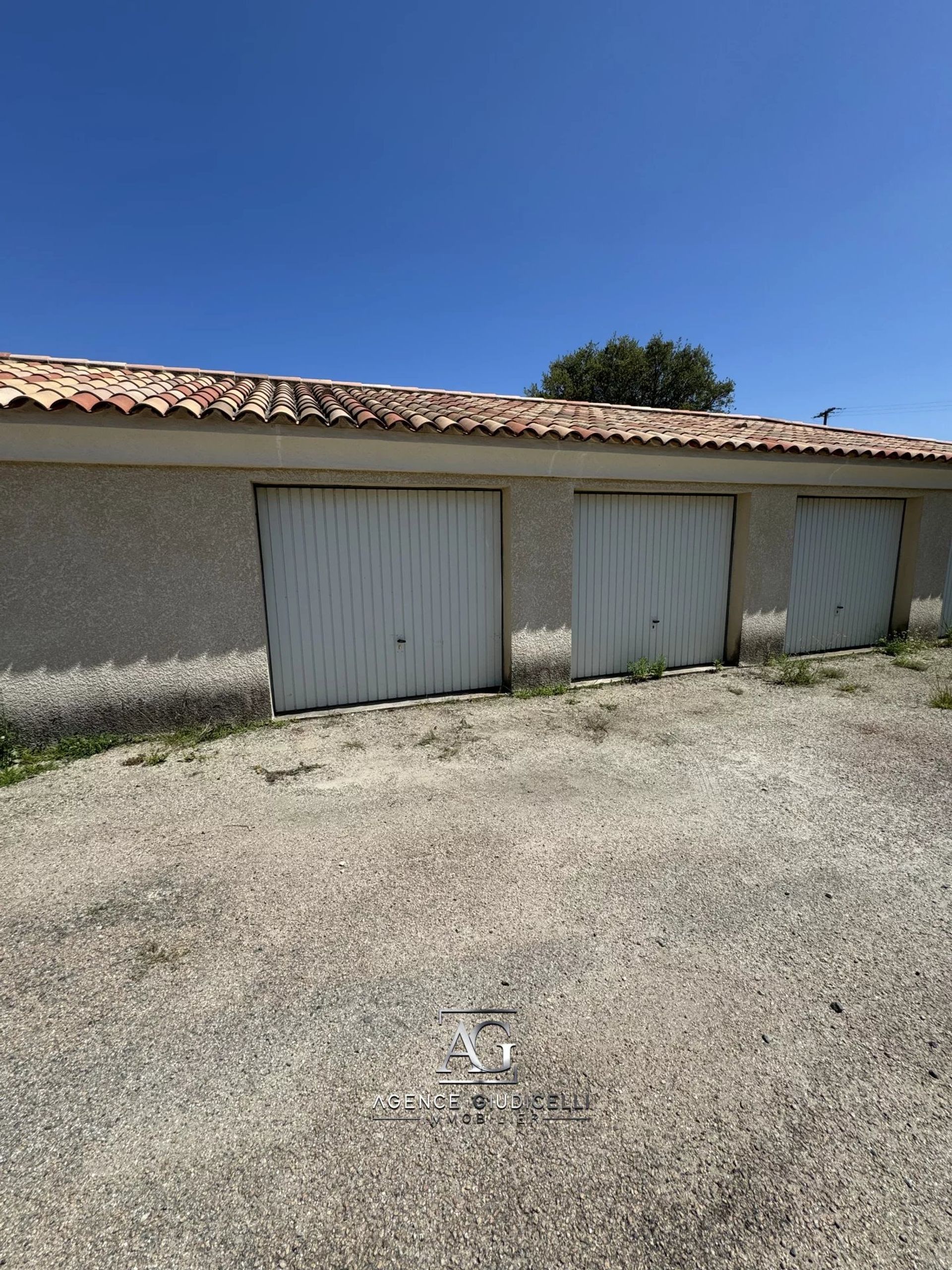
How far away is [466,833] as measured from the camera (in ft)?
10.9

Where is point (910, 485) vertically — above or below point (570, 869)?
above

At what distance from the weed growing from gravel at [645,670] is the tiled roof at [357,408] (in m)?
2.74

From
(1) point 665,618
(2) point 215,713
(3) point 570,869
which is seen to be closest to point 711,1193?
(3) point 570,869

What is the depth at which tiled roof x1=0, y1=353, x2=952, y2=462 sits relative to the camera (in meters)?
4.39

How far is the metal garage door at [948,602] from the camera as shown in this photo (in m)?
8.50

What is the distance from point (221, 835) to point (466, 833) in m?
1.62

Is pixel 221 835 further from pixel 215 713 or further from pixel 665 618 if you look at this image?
pixel 665 618

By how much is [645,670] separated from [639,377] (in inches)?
736

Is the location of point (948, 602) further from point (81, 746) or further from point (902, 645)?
point (81, 746)

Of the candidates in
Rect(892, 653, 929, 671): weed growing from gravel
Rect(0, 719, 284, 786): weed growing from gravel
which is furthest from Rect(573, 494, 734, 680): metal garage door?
Rect(0, 719, 284, 786): weed growing from gravel

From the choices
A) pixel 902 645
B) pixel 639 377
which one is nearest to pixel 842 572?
pixel 902 645

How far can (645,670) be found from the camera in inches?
267

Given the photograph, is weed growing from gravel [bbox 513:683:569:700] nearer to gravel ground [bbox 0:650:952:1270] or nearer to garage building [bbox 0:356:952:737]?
garage building [bbox 0:356:952:737]

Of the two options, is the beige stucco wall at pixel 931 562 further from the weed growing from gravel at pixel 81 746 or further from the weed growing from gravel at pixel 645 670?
the weed growing from gravel at pixel 81 746
